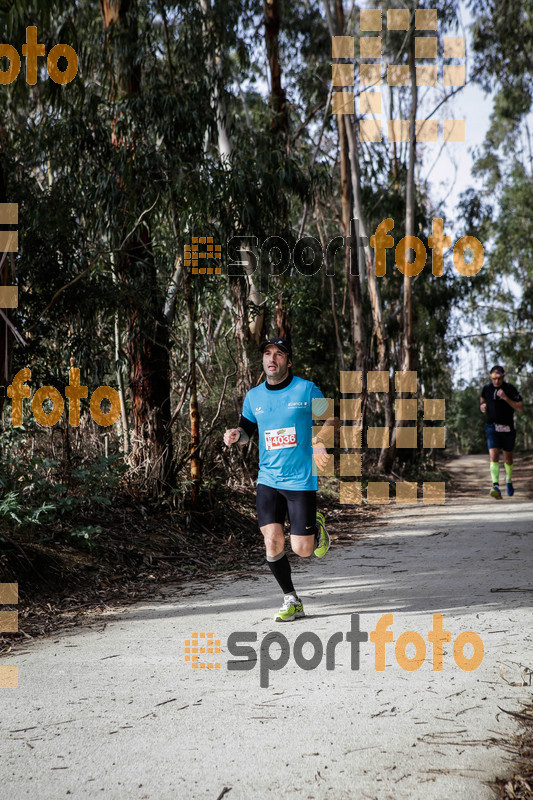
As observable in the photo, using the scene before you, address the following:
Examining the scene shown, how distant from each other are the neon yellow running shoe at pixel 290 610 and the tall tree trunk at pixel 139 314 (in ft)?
13.3

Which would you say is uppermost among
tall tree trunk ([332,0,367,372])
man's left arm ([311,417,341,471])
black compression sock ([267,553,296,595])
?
tall tree trunk ([332,0,367,372])

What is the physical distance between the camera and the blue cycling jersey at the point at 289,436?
5.57 m

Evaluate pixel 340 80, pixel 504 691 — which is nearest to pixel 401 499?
pixel 340 80

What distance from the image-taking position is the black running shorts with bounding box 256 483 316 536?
5.58 m

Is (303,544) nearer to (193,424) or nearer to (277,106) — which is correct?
(193,424)

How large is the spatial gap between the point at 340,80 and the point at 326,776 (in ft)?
59.9

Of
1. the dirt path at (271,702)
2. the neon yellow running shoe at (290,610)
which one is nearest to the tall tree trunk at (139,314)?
the dirt path at (271,702)

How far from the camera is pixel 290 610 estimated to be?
18.0 feet

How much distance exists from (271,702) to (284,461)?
2003 mm

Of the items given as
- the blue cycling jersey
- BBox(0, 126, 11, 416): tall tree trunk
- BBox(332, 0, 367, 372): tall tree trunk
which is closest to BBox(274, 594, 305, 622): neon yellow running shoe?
the blue cycling jersey

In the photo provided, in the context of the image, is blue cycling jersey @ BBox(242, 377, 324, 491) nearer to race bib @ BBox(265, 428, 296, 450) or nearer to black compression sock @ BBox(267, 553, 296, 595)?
race bib @ BBox(265, 428, 296, 450)

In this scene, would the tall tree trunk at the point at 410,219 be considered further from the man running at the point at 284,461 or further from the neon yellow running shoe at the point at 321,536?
the man running at the point at 284,461

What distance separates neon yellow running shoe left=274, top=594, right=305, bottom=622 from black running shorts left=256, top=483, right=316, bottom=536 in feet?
1.47

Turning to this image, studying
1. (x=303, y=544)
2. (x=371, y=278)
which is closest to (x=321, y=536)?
(x=303, y=544)
